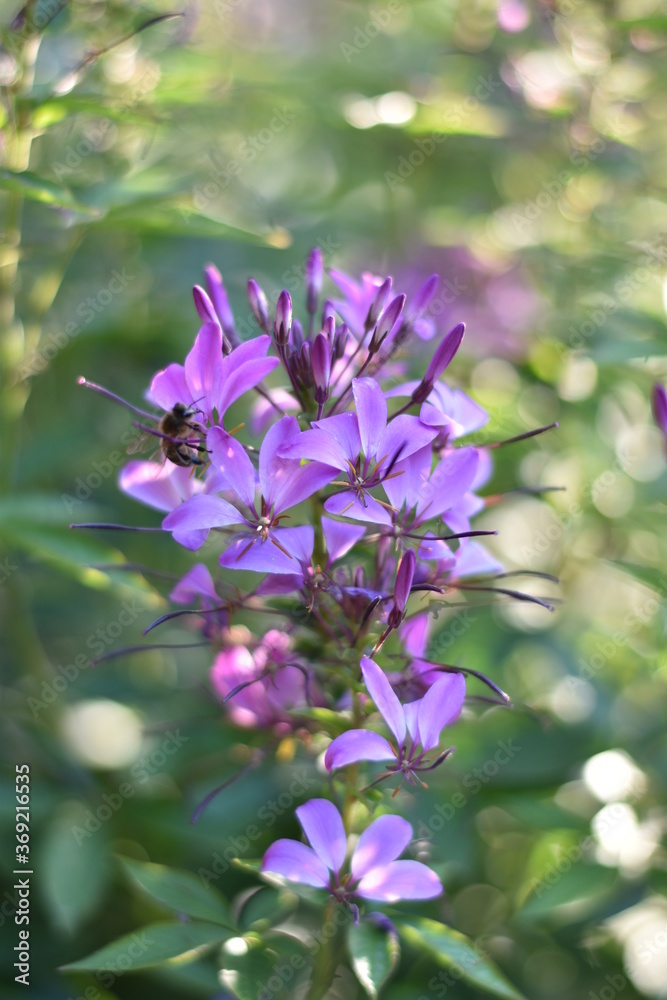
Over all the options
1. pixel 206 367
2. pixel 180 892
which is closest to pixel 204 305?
pixel 206 367

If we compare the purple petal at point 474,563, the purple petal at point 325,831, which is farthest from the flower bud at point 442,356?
the purple petal at point 325,831

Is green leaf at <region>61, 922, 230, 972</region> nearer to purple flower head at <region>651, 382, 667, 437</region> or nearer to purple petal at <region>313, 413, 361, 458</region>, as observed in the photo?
purple petal at <region>313, 413, 361, 458</region>

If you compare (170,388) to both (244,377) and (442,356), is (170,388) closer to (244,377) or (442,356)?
(244,377)

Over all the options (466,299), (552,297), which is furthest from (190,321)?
(552,297)

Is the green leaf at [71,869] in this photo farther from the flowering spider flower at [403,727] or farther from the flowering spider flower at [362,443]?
the flowering spider flower at [362,443]

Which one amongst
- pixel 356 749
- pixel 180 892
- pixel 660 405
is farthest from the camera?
pixel 660 405

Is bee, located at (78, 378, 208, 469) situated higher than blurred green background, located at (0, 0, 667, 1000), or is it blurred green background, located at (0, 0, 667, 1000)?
bee, located at (78, 378, 208, 469)

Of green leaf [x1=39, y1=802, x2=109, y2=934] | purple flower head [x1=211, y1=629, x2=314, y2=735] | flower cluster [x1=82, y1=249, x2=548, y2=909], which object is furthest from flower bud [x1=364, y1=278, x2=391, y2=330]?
green leaf [x1=39, y1=802, x2=109, y2=934]
